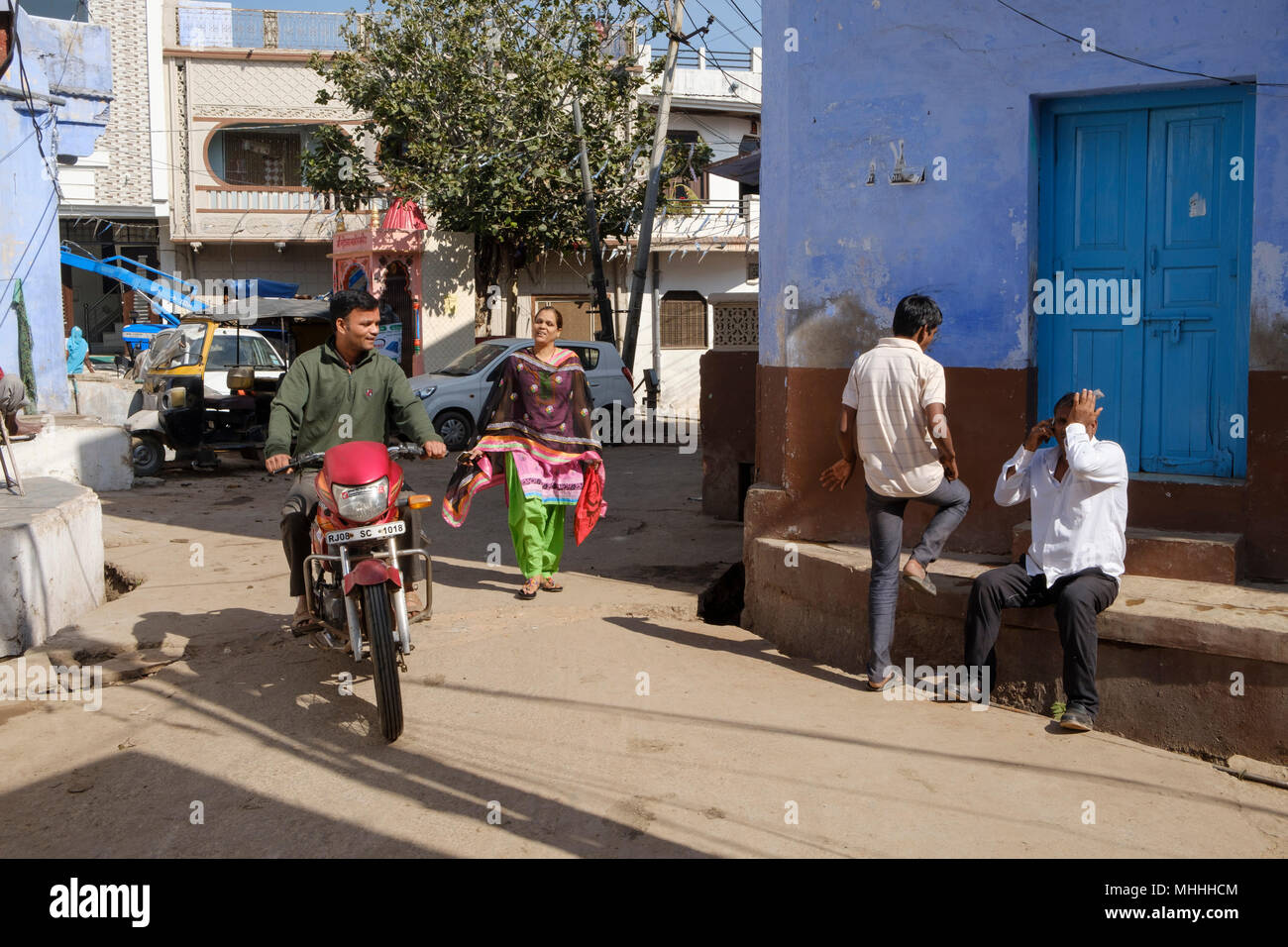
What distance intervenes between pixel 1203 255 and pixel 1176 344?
0.45 meters

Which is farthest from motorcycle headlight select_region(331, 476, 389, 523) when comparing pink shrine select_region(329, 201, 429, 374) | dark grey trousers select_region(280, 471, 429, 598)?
pink shrine select_region(329, 201, 429, 374)

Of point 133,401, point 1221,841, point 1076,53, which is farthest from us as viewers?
point 133,401

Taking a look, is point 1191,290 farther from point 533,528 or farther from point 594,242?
point 594,242

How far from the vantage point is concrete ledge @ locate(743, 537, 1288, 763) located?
458 cm

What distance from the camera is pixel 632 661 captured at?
573 cm

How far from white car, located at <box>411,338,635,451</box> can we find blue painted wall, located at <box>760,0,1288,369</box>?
8.80m

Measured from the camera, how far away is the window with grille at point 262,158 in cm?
2834

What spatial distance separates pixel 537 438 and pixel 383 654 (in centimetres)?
287

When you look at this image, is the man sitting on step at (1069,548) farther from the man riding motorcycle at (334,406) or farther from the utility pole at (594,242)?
the utility pole at (594,242)

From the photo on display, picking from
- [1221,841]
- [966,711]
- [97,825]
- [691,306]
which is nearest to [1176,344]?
[966,711]

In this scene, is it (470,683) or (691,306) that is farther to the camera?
(691,306)

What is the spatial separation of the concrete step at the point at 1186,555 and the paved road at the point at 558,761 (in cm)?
100

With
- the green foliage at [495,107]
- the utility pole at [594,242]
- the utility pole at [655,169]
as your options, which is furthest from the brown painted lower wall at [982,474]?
the green foliage at [495,107]

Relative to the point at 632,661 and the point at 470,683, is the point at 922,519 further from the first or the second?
the point at 470,683
